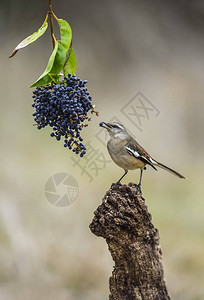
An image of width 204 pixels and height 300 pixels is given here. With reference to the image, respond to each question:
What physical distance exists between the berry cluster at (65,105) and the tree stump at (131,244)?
321 millimetres

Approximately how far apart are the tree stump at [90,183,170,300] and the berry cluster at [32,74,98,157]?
1.05 feet

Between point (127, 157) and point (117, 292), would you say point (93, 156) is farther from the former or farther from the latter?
point (117, 292)

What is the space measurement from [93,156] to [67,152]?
0.81 ft

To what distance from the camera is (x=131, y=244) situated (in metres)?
1.83

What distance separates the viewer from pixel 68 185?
3.18m

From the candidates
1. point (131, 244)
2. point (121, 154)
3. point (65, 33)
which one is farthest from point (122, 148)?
point (65, 33)

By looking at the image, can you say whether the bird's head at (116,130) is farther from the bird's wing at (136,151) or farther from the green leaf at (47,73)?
the green leaf at (47,73)

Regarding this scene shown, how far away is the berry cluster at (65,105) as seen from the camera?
149cm

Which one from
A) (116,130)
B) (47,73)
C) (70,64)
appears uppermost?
(116,130)

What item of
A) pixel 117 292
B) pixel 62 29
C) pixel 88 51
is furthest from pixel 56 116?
pixel 88 51

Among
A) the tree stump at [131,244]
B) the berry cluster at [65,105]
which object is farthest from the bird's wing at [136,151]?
the berry cluster at [65,105]

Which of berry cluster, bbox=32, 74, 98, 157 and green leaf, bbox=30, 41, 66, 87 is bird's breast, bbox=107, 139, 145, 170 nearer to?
berry cluster, bbox=32, 74, 98, 157

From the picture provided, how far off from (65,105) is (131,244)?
2.28 feet

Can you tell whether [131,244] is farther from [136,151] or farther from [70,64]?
[70,64]
